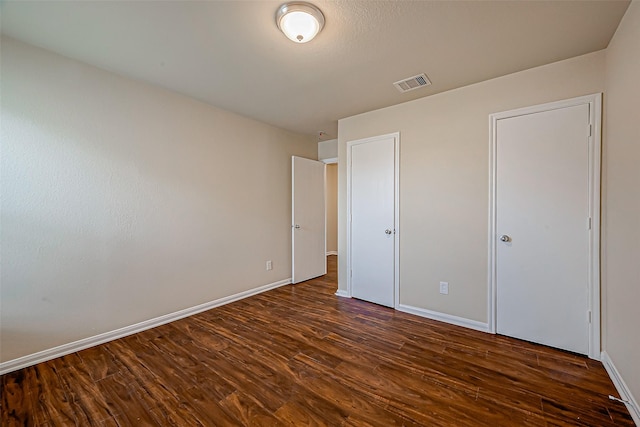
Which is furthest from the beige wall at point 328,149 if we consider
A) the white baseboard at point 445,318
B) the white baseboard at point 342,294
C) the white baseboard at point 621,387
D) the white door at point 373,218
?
the white baseboard at point 621,387

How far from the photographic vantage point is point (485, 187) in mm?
2525

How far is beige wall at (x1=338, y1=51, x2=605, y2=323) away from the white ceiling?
17 centimetres

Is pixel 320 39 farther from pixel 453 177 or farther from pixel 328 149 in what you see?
pixel 328 149

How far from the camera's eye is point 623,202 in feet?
5.47

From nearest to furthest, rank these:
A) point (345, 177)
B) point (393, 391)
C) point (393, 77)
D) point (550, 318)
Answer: point (393, 391) < point (550, 318) < point (393, 77) < point (345, 177)

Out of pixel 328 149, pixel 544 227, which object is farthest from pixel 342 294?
pixel 328 149

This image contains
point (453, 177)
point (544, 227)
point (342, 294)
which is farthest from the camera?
point (342, 294)

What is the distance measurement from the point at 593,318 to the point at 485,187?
50.8 inches

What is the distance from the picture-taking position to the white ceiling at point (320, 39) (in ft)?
5.37

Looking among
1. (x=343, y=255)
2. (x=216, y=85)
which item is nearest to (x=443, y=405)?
(x=343, y=255)

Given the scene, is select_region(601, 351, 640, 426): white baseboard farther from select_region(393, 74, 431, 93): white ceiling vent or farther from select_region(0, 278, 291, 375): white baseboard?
select_region(0, 278, 291, 375): white baseboard

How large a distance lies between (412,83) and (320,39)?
43.9 inches

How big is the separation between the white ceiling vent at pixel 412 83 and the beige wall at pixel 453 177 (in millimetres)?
320

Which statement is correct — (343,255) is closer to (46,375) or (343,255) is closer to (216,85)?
(216,85)
